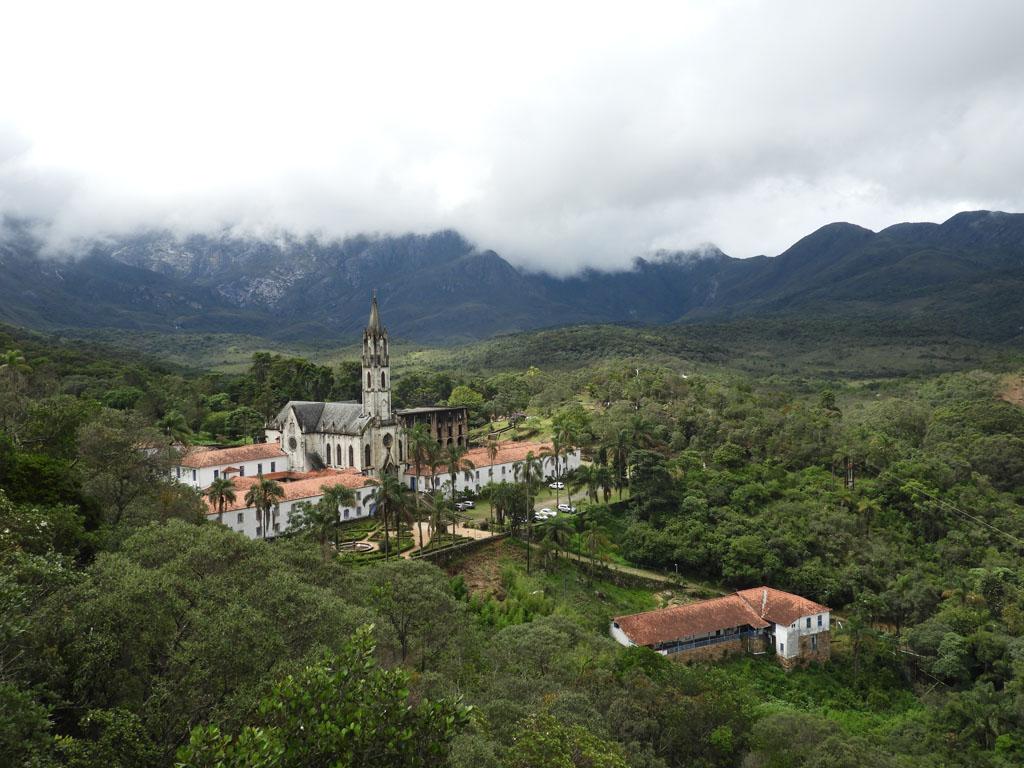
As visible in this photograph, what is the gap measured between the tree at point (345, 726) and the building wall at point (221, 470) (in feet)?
143

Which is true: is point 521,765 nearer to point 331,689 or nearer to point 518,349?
point 331,689

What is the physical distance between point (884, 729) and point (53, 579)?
3659 cm

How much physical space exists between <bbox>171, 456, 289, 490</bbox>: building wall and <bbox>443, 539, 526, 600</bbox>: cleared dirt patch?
21.1m

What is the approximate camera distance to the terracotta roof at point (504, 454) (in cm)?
5799

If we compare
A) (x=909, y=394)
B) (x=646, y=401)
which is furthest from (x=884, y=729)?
(x=909, y=394)

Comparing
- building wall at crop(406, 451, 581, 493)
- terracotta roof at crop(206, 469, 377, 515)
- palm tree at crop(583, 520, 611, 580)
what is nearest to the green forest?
palm tree at crop(583, 520, 611, 580)

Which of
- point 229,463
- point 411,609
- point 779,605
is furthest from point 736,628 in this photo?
point 229,463

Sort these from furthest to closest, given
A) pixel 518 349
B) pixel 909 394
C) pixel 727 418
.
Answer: pixel 518 349 → pixel 909 394 → pixel 727 418

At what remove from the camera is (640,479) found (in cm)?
5406

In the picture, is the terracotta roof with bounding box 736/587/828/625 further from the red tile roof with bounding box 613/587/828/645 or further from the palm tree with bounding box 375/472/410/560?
the palm tree with bounding box 375/472/410/560

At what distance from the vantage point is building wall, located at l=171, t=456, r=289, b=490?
54.2 metres

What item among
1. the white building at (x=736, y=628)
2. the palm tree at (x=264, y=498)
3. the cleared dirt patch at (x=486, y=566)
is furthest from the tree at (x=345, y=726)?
the palm tree at (x=264, y=498)

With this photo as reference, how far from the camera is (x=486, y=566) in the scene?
143 ft

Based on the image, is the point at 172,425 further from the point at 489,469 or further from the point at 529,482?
the point at 529,482
